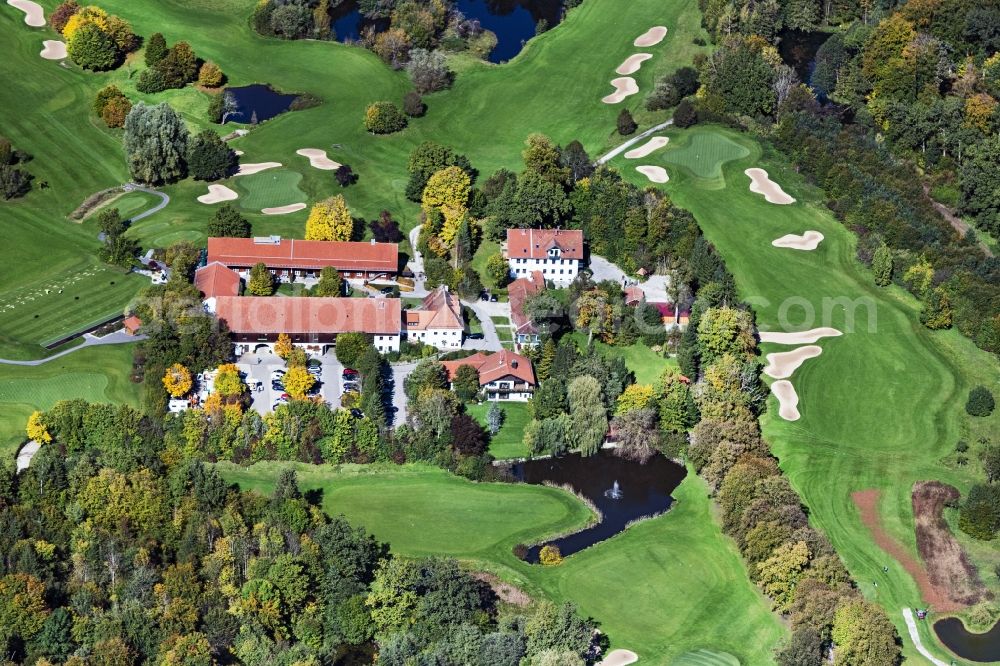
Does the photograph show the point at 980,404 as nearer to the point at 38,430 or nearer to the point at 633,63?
the point at 633,63

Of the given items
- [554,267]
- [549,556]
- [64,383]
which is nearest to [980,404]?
[554,267]

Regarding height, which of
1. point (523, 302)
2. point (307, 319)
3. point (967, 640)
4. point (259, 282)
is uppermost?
point (259, 282)

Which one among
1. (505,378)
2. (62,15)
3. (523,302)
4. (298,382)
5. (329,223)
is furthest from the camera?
(62,15)

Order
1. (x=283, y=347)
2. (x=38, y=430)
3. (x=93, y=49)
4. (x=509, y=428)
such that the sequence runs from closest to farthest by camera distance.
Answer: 1. (x=38, y=430)
2. (x=509, y=428)
3. (x=283, y=347)
4. (x=93, y=49)

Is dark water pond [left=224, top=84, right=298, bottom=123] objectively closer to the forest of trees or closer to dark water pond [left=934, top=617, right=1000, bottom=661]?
the forest of trees

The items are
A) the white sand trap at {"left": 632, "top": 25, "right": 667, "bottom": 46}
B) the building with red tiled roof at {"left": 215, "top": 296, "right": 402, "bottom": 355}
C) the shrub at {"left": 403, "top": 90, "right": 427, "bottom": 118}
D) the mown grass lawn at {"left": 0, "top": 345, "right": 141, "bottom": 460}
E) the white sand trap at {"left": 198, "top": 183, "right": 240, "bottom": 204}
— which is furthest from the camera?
the white sand trap at {"left": 632, "top": 25, "right": 667, "bottom": 46}

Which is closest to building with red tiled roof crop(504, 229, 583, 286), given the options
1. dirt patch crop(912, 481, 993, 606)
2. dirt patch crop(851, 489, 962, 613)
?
dirt patch crop(851, 489, 962, 613)

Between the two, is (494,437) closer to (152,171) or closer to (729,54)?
(152,171)

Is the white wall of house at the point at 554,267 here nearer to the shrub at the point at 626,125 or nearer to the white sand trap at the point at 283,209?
the white sand trap at the point at 283,209
